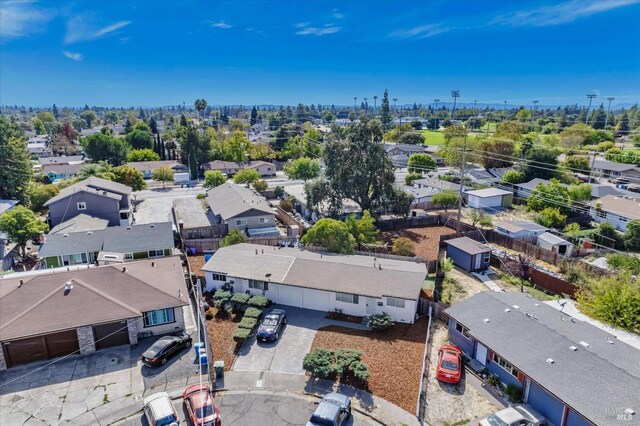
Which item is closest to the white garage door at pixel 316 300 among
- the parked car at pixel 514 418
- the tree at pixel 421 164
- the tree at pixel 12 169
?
the parked car at pixel 514 418

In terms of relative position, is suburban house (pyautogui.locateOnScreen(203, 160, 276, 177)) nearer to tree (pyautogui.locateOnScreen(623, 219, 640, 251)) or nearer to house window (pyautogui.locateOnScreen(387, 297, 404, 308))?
house window (pyautogui.locateOnScreen(387, 297, 404, 308))

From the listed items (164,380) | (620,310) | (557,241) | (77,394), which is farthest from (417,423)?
(557,241)

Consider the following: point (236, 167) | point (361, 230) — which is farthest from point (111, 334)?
point (236, 167)

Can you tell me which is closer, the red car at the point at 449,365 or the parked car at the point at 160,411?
the parked car at the point at 160,411

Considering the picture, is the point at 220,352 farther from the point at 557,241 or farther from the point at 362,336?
the point at 557,241

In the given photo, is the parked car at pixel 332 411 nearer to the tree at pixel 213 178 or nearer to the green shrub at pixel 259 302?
the green shrub at pixel 259 302

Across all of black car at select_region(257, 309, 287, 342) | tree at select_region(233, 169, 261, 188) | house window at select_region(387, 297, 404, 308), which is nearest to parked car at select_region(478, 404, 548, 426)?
house window at select_region(387, 297, 404, 308)
